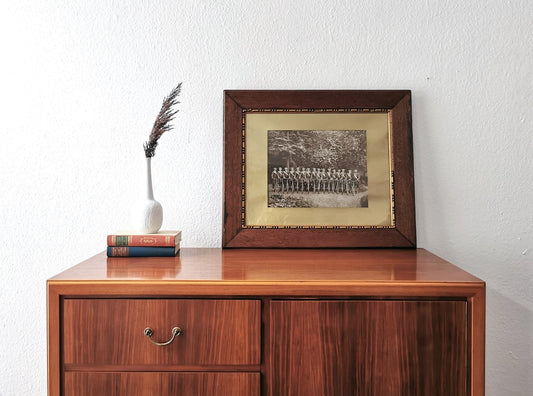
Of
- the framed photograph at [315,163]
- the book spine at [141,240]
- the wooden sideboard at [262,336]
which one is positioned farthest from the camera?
the framed photograph at [315,163]

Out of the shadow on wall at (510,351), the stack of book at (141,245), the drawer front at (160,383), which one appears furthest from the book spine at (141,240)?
the shadow on wall at (510,351)

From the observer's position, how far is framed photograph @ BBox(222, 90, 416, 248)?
4.42ft

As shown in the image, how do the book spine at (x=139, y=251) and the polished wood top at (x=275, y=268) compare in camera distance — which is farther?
the book spine at (x=139, y=251)

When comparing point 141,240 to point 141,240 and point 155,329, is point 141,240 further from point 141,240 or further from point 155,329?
point 155,329

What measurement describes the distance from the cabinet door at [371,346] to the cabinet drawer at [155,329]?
0.07 metres

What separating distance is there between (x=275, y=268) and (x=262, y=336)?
0.18 meters

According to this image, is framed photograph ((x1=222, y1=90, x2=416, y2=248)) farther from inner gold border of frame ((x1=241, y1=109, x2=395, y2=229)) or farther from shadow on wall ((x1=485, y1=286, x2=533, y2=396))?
shadow on wall ((x1=485, y1=286, x2=533, y2=396))

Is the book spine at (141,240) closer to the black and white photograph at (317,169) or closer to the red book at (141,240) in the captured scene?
the red book at (141,240)

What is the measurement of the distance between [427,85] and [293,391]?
1.04 m

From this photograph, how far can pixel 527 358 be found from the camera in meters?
1.37

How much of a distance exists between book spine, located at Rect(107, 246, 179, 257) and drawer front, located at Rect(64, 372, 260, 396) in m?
0.33

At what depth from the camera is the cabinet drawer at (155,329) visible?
94cm

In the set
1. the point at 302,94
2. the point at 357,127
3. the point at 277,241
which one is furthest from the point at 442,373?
the point at 302,94

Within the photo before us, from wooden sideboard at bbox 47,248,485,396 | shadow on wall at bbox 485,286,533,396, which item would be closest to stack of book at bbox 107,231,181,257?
wooden sideboard at bbox 47,248,485,396
